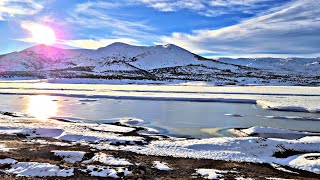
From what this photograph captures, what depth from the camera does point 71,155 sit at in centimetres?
1252

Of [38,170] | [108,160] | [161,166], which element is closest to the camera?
[38,170]

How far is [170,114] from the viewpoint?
2473 centimetres

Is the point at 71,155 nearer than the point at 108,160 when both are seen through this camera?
No

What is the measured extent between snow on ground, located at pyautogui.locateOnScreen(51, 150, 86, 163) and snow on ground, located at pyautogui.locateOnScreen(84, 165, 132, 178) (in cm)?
130

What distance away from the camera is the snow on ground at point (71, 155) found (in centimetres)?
1224

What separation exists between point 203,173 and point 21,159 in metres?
6.55

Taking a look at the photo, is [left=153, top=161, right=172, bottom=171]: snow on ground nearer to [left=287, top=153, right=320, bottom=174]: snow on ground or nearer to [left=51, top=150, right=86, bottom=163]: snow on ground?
[left=51, top=150, right=86, bottom=163]: snow on ground

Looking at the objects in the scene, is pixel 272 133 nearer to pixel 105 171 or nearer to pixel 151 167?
pixel 151 167

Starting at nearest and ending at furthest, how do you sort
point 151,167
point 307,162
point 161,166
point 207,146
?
point 151,167, point 161,166, point 307,162, point 207,146

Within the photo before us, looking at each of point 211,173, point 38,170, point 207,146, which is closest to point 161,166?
point 211,173

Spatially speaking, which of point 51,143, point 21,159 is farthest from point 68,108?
point 21,159

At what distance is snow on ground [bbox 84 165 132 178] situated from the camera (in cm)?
1051

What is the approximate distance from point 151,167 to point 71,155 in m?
3.33

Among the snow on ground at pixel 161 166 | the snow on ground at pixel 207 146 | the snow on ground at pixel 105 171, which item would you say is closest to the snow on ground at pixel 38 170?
the snow on ground at pixel 105 171
